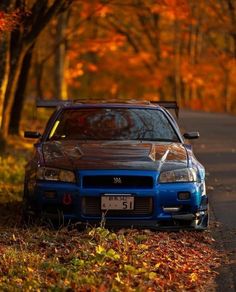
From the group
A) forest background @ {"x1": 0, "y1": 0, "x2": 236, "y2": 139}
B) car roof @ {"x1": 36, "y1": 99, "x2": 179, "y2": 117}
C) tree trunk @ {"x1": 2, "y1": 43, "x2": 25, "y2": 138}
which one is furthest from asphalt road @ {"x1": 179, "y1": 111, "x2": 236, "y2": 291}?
forest background @ {"x1": 0, "y1": 0, "x2": 236, "y2": 139}

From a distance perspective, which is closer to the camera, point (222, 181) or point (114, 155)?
point (114, 155)

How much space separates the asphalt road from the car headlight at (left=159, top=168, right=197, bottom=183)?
77 centimetres

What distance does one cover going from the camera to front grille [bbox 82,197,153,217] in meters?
7.03

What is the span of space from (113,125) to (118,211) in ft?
6.05

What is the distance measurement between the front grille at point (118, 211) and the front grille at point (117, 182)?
14 centimetres

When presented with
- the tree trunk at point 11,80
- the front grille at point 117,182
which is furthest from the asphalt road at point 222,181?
the tree trunk at point 11,80

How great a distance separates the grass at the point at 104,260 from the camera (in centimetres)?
529

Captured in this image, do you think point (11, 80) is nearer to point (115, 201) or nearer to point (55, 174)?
point (55, 174)

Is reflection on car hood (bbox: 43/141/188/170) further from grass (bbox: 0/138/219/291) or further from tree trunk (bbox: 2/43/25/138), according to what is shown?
tree trunk (bbox: 2/43/25/138)

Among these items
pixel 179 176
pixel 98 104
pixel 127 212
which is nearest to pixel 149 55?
pixel 98 104

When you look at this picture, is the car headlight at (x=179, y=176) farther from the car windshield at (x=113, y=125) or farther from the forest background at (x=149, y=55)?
the forest background at (x=149, y=55)

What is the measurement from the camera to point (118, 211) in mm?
7031

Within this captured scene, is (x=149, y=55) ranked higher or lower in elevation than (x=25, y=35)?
higher

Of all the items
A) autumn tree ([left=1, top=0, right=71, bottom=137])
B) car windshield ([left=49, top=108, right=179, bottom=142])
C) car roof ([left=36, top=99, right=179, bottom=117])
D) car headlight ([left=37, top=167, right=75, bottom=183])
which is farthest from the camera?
autumn tree ([left=1, top=0, right=71, bottom=137])
